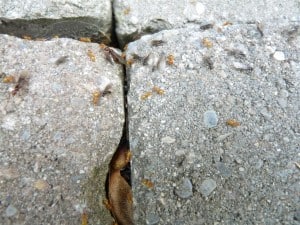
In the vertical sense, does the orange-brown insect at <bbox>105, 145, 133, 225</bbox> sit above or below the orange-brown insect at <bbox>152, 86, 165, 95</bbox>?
below

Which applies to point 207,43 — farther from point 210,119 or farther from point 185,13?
point 210,119

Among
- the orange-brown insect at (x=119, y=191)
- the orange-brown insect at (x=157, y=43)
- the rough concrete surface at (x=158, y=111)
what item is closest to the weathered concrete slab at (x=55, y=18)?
the rough concrete surface at (x=158, y=111)

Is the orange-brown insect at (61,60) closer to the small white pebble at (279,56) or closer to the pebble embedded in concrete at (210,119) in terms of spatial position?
the pebble embedded in concrete at (210,119)

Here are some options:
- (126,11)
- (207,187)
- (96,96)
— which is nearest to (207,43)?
(126,11)

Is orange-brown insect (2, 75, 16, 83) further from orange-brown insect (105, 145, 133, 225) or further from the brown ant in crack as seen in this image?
orange-brown insect (105, 145, 133, 225)

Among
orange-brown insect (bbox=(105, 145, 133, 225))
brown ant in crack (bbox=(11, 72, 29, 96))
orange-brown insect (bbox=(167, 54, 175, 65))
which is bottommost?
orange-brown insect (bbox=(105, 145, 133, 225))

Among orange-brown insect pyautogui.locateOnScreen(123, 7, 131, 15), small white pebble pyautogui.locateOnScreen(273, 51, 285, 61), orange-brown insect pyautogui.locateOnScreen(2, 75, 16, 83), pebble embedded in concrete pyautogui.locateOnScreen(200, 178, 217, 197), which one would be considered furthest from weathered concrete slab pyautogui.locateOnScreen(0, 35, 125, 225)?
small white pebble pyautogui.locateOnScreen(273, 51, 285, 61)

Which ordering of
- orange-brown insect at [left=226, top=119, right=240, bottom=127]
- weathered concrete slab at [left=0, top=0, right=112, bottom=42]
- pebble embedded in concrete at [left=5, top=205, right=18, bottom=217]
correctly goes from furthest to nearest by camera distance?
weathered concrete slab at [left=0, top=0, right=112, bottom=42] < orange-brown insect at [left=226, top=119, right=240, bottom=127] < pebble embedded in concrete at [left=5, top=205, right=18, bottom=217]
